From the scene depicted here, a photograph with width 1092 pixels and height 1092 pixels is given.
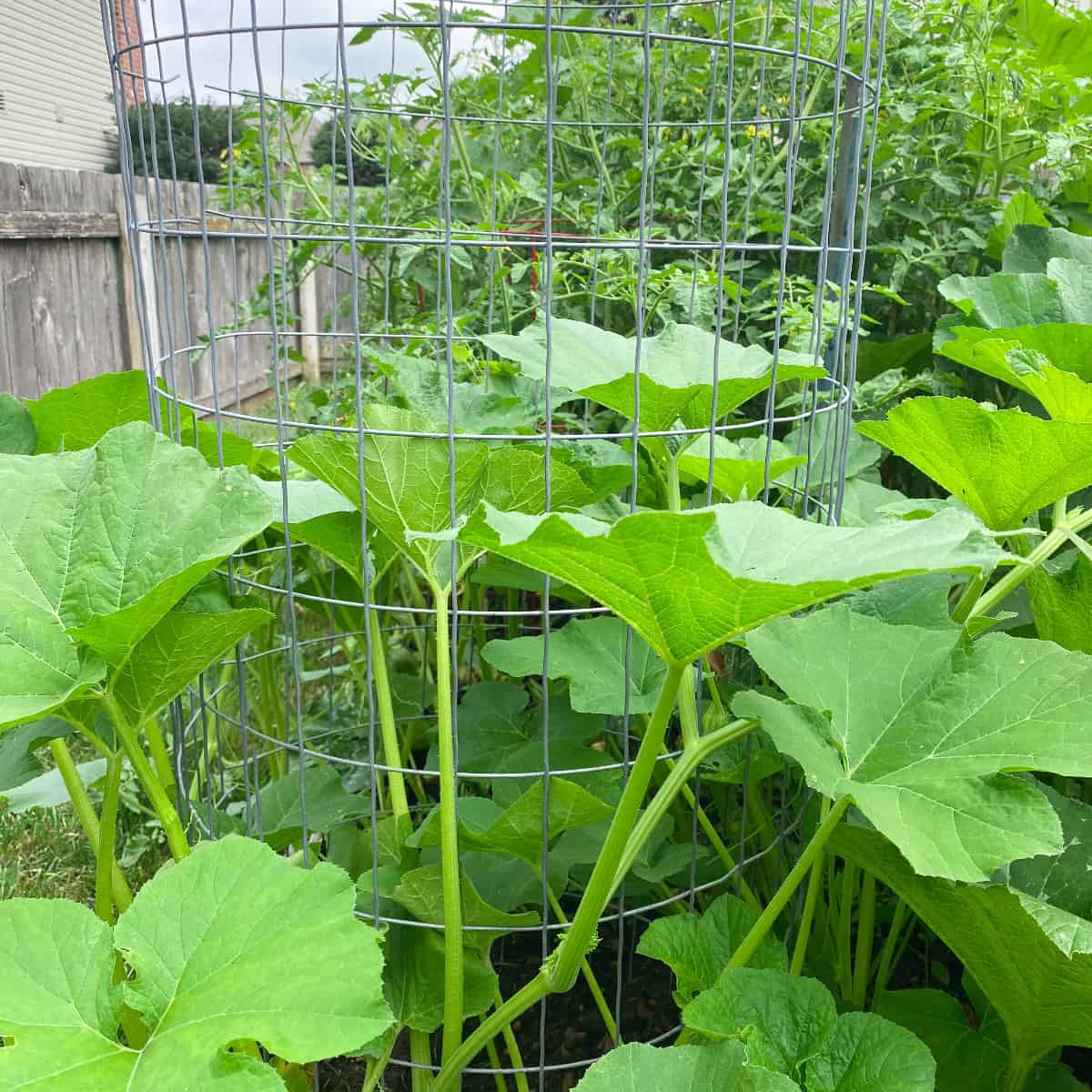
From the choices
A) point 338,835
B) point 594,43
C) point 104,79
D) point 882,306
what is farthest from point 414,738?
point 104,79

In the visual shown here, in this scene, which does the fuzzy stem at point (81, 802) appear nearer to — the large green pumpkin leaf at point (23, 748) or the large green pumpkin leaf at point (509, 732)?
the large green pumpkin leaf at point (23, 748)

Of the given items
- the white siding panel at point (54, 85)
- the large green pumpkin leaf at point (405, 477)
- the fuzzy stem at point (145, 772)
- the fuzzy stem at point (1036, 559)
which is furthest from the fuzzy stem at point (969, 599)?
the white siding panel at point (54, 85)

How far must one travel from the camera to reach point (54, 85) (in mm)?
8305

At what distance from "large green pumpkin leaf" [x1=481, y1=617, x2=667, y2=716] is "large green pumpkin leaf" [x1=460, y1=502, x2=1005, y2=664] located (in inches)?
13.2

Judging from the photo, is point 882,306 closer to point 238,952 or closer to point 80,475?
point 80,475

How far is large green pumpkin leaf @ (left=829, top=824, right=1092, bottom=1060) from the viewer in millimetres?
1011

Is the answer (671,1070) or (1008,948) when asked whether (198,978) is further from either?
(1008,948)

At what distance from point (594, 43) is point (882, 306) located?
971 mm

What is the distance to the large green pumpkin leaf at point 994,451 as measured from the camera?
1.08 metres

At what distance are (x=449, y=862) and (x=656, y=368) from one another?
0.62 m

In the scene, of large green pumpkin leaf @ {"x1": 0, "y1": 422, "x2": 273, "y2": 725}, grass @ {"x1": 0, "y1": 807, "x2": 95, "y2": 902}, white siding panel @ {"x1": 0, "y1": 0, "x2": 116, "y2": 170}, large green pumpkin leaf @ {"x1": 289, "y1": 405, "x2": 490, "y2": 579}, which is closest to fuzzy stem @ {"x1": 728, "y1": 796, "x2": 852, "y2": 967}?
large green pumpkin leaf @ {"x1": 289, "y1": 405, "x2": 490, "y2": 579}

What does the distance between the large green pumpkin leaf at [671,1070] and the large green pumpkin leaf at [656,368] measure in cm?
66

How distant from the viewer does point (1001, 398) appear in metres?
2.03

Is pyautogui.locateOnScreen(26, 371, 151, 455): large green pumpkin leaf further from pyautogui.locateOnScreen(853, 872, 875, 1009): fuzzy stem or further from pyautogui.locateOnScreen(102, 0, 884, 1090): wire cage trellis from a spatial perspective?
pyautogui.locateOnScreen(853, 872, 875, 1009): fuzzy stem
